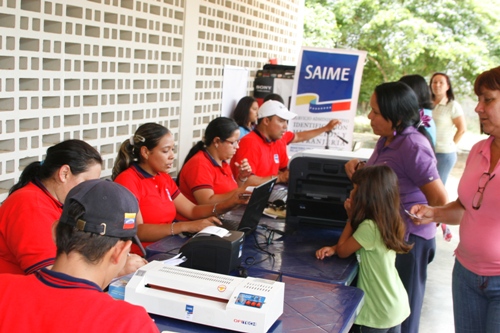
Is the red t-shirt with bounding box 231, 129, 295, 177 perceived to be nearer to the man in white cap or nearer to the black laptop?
the man in white cap

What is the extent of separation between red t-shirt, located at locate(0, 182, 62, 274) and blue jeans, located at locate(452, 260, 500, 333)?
177 cm

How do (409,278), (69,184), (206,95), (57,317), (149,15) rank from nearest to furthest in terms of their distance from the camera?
(57,317) < (69,184) < (409,278) < (149,15) < (206,95)

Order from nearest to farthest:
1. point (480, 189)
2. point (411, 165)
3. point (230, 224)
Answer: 1. point (480, 189)
2. point (411, 165)
3. point (230, 224)

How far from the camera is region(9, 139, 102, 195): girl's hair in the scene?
8.42 ft

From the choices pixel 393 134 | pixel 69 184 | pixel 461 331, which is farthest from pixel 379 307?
pixel 69 184

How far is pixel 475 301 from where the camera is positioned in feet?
8.95

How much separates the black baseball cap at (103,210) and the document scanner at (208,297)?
0.57 meters

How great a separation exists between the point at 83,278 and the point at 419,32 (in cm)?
1319

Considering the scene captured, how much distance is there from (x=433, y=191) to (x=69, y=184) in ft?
6.00

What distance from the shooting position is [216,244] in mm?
2566

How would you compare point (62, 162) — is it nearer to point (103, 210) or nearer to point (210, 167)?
point (103, 210)

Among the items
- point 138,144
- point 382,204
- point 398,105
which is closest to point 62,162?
point 138,144

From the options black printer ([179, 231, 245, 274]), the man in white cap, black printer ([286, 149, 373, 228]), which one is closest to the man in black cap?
black printer ([179, 231, 245, 274])

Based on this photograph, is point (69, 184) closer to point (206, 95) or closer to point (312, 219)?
point (312, 219)
